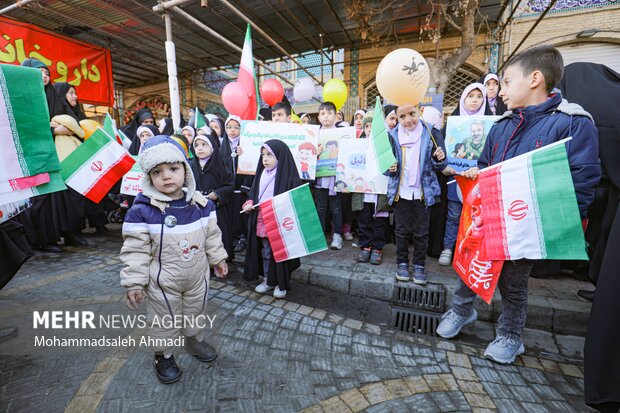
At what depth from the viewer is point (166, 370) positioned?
2.19 m

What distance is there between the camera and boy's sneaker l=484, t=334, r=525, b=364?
2416 mm

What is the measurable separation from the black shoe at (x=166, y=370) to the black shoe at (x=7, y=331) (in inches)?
58.7

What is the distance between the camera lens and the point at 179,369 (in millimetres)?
2256

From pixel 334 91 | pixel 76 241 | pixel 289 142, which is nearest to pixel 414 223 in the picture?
pixel 289 142

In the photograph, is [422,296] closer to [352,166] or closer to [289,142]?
[352,166]

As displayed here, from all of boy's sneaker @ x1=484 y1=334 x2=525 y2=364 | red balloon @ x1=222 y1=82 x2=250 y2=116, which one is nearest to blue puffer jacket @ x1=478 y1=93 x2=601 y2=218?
boy's sneaker @ x1=484 y1=334 x2=525 y2=364

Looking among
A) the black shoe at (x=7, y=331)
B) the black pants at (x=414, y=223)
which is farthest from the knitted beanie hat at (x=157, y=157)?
the black pants at (x=414, y=223)

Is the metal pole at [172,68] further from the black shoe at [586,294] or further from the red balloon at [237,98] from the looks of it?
the black shoe at [586,294]

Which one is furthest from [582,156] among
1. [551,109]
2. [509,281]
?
[509,281]

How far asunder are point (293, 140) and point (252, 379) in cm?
326

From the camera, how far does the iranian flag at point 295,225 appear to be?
3332mm

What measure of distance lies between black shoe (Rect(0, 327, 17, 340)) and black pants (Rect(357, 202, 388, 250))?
3.85 meters

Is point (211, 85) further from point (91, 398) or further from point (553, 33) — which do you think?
point (91, 398)

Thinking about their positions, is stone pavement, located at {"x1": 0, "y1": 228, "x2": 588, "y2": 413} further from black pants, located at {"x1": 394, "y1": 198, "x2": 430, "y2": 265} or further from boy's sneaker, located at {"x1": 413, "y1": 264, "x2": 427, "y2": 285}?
black pants, located at {"x1": 394, "y1": 198, "x2": 430, "y2": 265}
